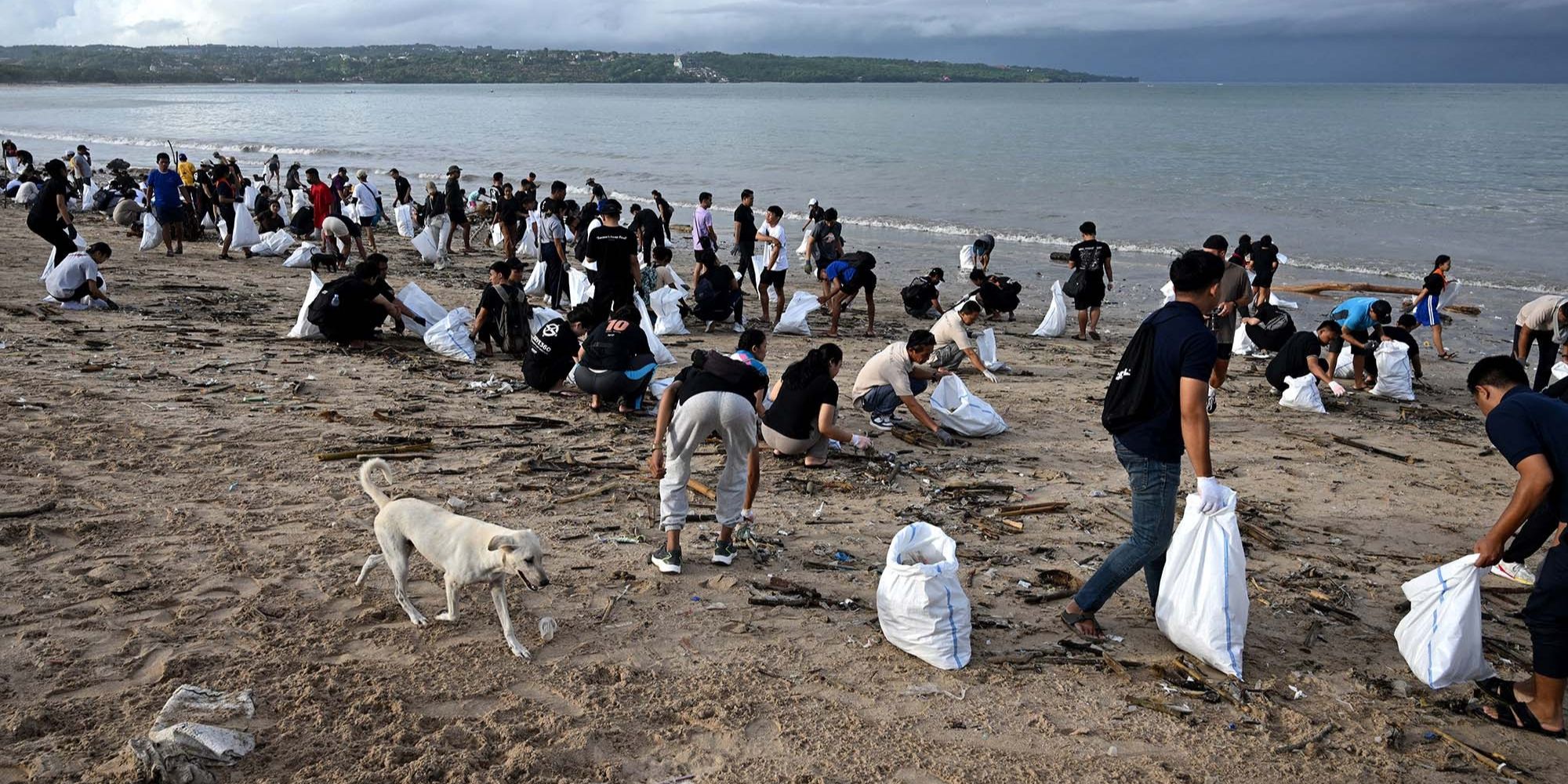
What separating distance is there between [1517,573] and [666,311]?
798cm

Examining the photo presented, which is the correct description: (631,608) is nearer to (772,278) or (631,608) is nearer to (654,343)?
(654,343)

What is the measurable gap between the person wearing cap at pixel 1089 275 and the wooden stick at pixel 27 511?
10107mm

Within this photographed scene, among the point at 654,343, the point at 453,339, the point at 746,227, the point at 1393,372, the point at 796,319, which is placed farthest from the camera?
the point at 746,227

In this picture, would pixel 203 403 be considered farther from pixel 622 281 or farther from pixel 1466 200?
pixel 1466 200

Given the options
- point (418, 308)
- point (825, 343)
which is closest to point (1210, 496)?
point (825, 343)

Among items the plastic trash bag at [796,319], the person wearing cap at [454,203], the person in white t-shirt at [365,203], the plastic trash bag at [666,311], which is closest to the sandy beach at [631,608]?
the plastic trash bag at [666,311]

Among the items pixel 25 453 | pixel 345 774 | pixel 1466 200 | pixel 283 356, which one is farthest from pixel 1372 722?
pixel 1466 200

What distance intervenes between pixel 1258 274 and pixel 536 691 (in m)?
12.3

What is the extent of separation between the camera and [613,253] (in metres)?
9.34

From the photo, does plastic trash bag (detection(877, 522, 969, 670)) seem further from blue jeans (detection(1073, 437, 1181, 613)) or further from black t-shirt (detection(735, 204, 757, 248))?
black t-shirt (detection(735, 204, 757, 248))

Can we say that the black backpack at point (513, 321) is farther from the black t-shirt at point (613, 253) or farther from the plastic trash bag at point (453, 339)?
the black t-shirt at point (613, 253)

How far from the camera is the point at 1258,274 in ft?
44.6

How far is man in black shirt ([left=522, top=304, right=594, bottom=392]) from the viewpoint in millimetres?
8406

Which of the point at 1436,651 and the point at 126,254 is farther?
the point at 126,254
